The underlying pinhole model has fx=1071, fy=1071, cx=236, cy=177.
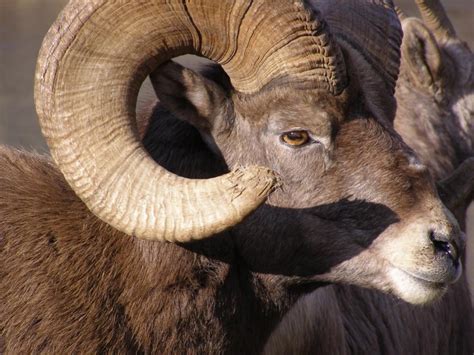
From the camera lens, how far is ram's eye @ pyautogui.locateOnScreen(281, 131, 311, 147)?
5.00m

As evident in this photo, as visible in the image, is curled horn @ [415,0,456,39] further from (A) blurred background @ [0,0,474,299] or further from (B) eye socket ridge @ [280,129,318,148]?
(A) blurred background @ [0,0,474,299]

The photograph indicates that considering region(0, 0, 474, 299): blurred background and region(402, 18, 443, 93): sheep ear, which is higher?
region(402, 18, 443, 93): sheep ear

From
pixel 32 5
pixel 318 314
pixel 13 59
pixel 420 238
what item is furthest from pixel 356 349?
pixel 32 5

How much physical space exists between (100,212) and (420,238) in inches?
57.1

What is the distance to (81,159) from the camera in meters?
4.71

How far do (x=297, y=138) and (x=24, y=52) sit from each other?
46.2 ft

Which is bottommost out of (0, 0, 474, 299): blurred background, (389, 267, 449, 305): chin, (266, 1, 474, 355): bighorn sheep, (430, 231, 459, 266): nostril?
(0, 0, 474, 299): blurred background

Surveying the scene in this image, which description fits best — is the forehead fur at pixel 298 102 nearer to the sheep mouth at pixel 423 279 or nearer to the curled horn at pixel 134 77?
the curled horn at pixel 134 77

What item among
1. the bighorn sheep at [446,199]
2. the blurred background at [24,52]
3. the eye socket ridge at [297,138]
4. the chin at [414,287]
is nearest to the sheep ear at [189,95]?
the eye socket ridge at [297,138]

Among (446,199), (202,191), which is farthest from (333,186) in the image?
(446,199)

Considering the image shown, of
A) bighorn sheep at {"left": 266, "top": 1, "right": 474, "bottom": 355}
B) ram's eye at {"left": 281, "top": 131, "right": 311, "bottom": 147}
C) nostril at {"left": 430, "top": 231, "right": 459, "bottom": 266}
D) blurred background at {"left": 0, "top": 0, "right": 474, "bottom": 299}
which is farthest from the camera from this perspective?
blurred background at {"left": 0, "top": 0, "right": 474, "bottom": 299}

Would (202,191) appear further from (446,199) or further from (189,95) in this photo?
(446,199)

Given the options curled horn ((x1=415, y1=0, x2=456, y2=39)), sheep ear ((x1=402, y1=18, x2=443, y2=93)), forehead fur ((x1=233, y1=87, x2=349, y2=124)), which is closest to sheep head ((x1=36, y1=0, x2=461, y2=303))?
forehead fur ((x1=233, y1=87, x2=349, y2=124))

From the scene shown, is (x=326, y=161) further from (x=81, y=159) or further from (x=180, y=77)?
(x=81, y=159)
